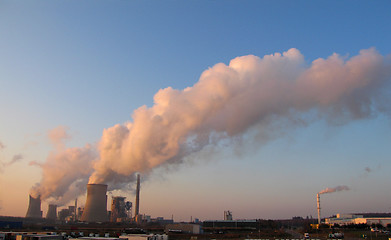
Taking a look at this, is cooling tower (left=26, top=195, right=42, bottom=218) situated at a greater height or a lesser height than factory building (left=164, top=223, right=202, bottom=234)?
greater

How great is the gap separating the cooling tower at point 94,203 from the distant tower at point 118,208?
193 feet

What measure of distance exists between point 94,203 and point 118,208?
64.4 metres

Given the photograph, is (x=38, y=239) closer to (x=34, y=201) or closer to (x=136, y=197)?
(x=34, y=201)

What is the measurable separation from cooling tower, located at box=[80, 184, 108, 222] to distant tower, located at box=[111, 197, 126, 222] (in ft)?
193

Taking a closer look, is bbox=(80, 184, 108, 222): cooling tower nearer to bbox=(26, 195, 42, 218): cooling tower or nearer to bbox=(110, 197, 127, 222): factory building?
bbox=(26, 195, 42, 218): cooling tower

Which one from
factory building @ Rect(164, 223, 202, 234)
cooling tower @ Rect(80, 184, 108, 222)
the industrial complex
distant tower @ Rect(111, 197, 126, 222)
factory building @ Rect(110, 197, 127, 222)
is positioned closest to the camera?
the industrial complex

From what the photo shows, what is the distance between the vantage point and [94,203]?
98.2 m

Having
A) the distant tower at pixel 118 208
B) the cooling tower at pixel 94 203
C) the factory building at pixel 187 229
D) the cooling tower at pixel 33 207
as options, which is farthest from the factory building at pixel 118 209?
the factory building at pixel 187 229

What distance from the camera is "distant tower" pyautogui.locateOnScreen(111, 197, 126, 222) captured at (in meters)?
156

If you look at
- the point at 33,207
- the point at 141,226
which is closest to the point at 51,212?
the point at 33,207

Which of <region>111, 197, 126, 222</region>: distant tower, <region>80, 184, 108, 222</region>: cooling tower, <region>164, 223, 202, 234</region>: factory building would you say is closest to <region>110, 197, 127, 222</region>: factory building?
<region>111, 197, 126, 222</region>: distant tower

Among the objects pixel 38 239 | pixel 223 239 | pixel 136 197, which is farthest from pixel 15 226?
pixel 38 239

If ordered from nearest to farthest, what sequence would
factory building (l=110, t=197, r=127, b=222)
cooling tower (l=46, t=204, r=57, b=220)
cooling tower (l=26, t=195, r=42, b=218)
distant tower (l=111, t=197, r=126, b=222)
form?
cooling tower (l=26, t=195, r=42, b=218) < cooling tower (l=46, t=204, r=57, b=220) < factory building (l=110, t=197, r=127, b=222) < distant tower (l=111, t=197, r=126, b=222)

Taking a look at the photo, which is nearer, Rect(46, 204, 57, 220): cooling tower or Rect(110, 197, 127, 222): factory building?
Rect(46, 204, 57, 220): cooling tower
